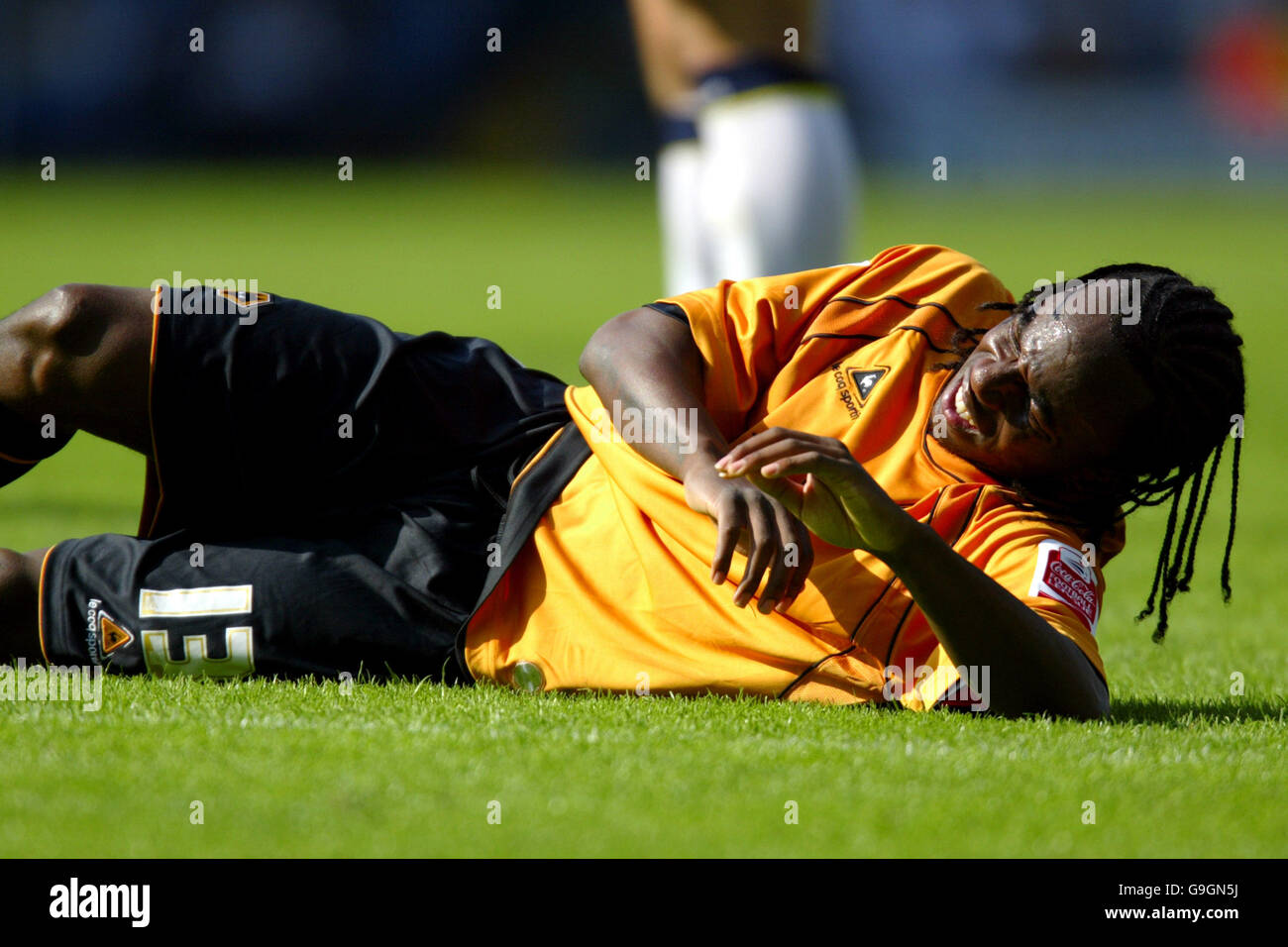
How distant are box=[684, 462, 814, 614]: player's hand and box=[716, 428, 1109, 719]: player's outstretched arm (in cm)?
3

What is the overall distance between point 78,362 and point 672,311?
108cm

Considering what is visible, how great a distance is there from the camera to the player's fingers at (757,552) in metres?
2.51

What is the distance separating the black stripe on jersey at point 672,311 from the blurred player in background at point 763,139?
1618 millimetres

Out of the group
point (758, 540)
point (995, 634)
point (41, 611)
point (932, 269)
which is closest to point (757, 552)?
point (758, 540)

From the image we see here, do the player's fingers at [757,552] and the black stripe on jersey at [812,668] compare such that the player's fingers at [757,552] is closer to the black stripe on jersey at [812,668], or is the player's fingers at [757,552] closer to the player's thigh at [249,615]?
the black stripe on jersey at [812,668]

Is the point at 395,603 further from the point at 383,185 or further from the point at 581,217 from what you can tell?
the point at 383,185

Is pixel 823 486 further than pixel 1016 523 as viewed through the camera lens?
No

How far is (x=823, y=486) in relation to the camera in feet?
8.32

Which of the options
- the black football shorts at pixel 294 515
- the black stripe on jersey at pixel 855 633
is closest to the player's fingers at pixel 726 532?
the black stripe on jersey at pixel 855 633

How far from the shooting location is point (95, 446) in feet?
23.2

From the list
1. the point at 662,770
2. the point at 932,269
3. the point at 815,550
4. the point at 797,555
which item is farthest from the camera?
the point at 932,269

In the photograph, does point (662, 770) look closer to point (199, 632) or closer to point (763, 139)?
point (199, 632)

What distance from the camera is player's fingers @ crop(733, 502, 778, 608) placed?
251cm
